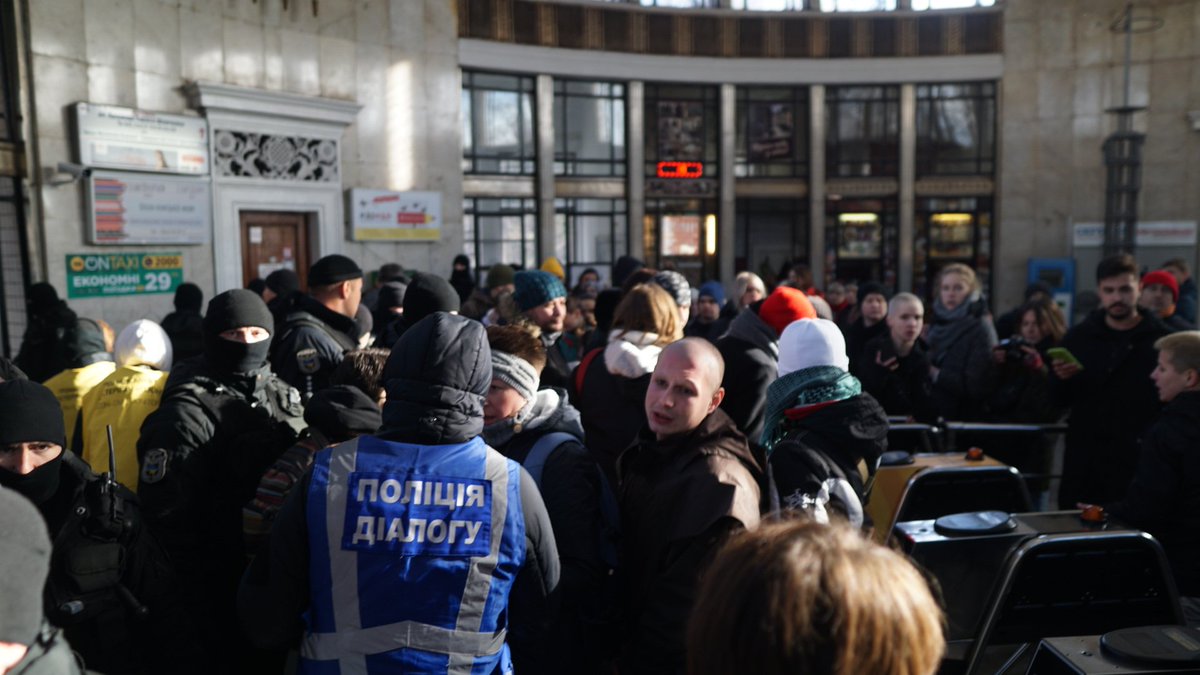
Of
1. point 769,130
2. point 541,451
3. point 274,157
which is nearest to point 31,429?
point 541,451

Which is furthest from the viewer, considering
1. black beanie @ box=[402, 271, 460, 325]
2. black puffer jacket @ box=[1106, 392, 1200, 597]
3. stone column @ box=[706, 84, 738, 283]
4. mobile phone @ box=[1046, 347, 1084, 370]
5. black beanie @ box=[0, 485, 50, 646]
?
stone column @ box=[706, 84, 738, 283]

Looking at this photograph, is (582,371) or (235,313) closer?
(235,313)

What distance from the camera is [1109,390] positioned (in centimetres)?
537

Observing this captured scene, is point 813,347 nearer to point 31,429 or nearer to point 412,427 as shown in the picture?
point 412,427

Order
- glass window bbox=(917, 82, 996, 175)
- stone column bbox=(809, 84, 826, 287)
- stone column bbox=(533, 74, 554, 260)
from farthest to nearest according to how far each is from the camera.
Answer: glass window bbox=(917, 82, 996, 175) → stone column bbox=(809, 84, 826, 287) → stone column bbox=(533, 74, 554, 260)

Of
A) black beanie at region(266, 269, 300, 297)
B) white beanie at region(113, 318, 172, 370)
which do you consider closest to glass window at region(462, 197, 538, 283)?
black beanie at region(266, 269, 300, 297)

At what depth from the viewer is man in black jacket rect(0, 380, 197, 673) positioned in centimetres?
266

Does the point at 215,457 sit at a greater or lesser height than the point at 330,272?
lesser

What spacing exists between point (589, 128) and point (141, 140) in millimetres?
9878

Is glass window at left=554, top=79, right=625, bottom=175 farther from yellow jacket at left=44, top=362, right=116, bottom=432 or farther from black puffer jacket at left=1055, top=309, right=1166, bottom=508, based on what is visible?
yellow jacket at left=44, top=362, right=116, bottom=432

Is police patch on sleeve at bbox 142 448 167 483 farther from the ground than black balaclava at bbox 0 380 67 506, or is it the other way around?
black balaclava at bbox 0 380 67 506

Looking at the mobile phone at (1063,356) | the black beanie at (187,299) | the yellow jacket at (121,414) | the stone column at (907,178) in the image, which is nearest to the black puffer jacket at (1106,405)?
the mobile phone at (1063,356)

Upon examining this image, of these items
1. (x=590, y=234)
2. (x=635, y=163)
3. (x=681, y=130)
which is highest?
(x=681, y=130)

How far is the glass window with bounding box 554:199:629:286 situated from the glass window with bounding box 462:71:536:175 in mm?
1301
